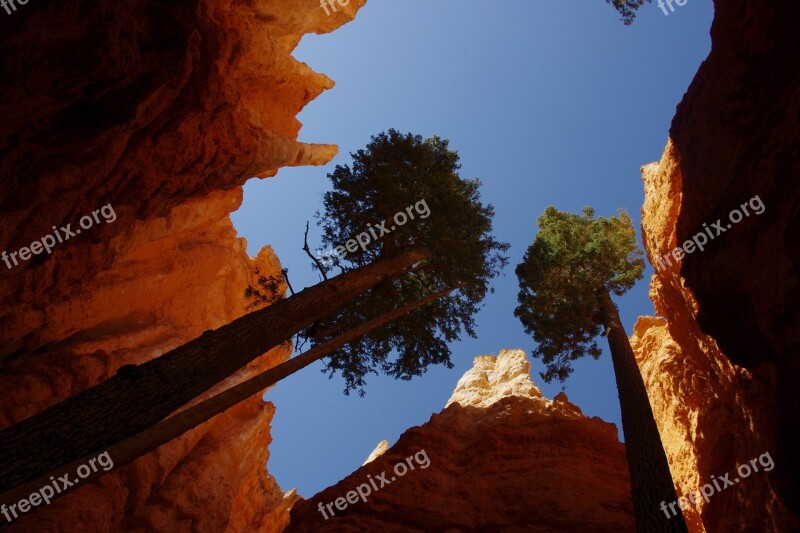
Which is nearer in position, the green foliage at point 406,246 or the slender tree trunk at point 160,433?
the slender tree trunk at point 160,433

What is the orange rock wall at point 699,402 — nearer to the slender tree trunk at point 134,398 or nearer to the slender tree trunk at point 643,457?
the slender tree trunk at point 643,457

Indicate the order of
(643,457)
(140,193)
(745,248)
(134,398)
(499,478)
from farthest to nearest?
1. (499,478)
2. (140,193)
3. (643,457)
4. (745,248)
5. (134,398)

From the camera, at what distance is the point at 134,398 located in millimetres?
6547

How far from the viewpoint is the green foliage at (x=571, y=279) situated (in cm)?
1493

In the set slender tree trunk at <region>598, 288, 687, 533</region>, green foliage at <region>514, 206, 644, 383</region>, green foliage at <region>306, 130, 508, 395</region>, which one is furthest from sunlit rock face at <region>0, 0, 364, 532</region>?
slender tree trunk at <region>598, 288, 687, 533</region>

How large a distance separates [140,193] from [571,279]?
13529mm

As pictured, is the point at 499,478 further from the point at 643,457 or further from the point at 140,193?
the point at 140,193

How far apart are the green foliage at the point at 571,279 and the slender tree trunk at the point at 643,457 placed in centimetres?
293

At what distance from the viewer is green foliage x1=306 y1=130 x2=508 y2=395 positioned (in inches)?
577

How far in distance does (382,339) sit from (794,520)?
1020 centimetres

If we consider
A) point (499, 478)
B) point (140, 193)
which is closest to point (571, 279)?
point (499, 478)

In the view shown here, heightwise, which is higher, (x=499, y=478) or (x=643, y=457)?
(x=499, y=478)

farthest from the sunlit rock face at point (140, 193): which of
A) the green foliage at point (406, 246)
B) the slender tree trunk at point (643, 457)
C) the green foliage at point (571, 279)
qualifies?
the slender tree trunk at point (643, 457)

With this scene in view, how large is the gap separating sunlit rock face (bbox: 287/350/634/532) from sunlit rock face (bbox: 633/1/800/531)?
97.7 inches
